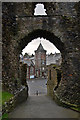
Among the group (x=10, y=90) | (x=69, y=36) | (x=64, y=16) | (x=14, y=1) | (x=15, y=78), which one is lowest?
(x=10, y=90)

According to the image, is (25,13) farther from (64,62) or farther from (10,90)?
(10,90)

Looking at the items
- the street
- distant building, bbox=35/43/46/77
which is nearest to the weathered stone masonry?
the street

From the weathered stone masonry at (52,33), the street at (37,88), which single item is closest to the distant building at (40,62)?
the street at (37,88)

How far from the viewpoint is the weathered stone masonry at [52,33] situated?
8625 millimetres

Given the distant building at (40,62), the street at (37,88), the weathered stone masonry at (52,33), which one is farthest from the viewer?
the distant building at (40,62)

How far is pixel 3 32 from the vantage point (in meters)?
8.51

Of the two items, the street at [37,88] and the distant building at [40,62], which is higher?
the distant building at [40,62]

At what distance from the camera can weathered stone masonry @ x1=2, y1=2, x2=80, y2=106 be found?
28.3 ft

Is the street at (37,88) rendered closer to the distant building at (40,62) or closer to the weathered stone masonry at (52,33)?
the weathered stone masonry at (52,33)

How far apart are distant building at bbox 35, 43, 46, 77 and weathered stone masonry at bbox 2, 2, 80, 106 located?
3778 centimetres

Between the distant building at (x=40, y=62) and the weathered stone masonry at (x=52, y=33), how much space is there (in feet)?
124

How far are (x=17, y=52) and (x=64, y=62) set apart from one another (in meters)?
3.91

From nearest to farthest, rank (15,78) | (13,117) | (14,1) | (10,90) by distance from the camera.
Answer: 1. (13,117)
2. (10,90)
3. (15,78)
4. (14,1)

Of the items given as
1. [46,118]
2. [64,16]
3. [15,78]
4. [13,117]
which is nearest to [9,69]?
[15,78]
